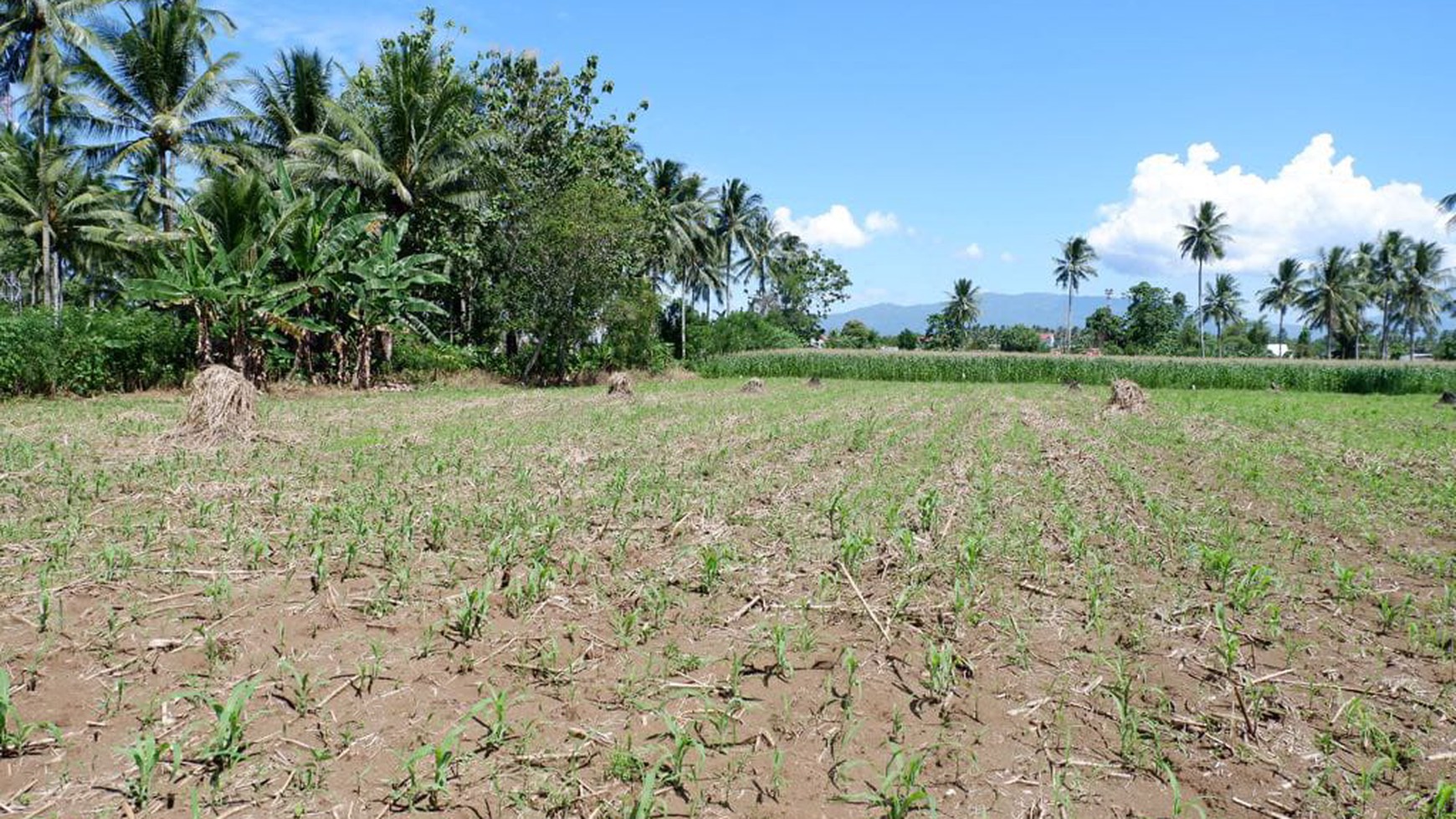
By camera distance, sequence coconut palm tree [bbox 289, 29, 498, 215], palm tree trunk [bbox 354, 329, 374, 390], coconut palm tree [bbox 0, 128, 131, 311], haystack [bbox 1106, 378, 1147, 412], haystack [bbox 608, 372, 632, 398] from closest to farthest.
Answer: haystack [bbox 1106, 378, 1147, 412], haystack [bbox 608, 372, 632, 398], palm tree trunk [bbox 354, 329, 374, 390], coconut palm tree [bbox 289, 29, 498, 215], coconut palm tree [bbox 0, 128, 131, 311]

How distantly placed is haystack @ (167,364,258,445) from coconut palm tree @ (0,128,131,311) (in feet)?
57.8

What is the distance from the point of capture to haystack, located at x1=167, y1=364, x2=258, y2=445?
28.7 feet

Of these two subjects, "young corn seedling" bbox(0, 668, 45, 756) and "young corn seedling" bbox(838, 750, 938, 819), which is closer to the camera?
"young corn seedling" bbox(838, 750, 938, 819)

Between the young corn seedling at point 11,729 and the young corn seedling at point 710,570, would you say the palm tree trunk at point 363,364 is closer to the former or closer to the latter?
the young corn seedling at point 710,570

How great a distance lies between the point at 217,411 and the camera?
8.89 m

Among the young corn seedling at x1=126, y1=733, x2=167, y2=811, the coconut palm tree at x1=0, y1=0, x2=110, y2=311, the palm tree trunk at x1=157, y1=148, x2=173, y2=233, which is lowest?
the young corn seedling at x1=126, y1=733, x2=167, y2=811

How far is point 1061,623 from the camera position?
4.45 m

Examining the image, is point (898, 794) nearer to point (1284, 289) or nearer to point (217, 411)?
point (217, 411)

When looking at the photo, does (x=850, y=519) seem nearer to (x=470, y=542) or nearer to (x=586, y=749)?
(x=470, y=542)

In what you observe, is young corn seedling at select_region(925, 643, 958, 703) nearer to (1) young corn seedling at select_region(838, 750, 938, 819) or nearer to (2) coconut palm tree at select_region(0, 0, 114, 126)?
(1) young corn seedling at select_region(838, 750, 938, 819)

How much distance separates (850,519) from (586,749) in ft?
11.5

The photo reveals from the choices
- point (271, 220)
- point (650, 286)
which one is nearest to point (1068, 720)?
point (271, 220)

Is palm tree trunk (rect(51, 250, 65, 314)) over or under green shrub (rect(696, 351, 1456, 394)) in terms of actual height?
over

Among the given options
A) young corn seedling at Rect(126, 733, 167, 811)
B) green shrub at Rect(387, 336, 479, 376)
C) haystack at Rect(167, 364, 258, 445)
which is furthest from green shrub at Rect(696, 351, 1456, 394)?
young corn seedling at Rect(126, 733, 167, 811)
